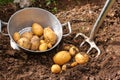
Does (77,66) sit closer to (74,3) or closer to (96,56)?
(96,56)

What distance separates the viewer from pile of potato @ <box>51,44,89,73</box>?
1.88 metres

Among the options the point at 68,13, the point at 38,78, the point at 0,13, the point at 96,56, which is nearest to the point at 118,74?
the point at 96,56

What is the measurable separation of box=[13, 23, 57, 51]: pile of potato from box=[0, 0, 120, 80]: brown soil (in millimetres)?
58

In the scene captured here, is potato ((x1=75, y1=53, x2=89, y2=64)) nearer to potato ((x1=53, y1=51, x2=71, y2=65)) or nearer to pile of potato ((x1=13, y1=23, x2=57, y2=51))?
potato ((x1=53, y1=51, x2=71, y2=65))

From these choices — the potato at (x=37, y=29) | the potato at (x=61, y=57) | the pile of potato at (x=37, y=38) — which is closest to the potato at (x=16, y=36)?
the pile of potato at (x=37, y=38)

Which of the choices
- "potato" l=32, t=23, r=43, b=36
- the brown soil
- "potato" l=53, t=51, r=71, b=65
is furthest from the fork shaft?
"potato" l=32, t=23, r=43, b=36

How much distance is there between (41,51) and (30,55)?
90 mm

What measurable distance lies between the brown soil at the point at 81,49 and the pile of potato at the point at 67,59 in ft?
0.11

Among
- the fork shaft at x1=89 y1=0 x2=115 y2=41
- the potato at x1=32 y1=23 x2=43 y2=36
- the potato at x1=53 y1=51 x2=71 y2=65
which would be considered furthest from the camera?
the potato at x1=32 y1=23 x2=43 y2=36

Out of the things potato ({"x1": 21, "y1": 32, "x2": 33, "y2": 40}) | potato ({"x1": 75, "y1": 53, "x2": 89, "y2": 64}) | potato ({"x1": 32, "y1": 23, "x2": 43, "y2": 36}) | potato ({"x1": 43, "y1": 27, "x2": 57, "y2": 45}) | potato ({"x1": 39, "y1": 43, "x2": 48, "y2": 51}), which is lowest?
potato ({"x1": 75, "y1": 53, "x2": 89, "y2": 64})

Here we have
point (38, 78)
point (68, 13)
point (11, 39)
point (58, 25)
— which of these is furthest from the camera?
point (68, 13)

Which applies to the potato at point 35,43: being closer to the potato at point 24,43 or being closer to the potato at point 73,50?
the potato at point 24,43

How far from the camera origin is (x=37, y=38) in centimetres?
193

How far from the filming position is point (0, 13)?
6.97 feet
